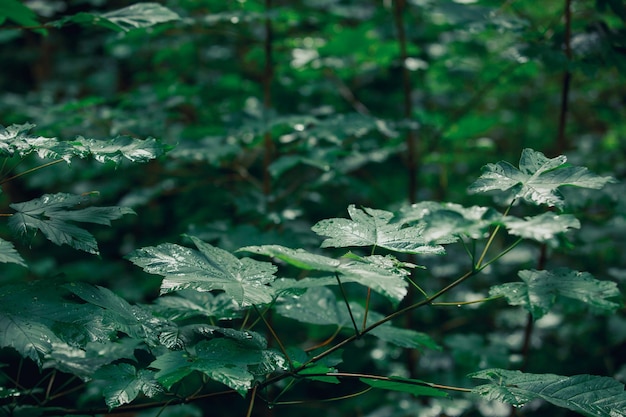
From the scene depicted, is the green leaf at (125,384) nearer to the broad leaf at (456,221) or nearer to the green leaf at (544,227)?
the broad leaf at (456,221)

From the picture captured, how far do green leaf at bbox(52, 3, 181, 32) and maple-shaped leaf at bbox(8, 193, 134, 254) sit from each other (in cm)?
56

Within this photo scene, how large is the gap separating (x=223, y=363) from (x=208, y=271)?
17 cm

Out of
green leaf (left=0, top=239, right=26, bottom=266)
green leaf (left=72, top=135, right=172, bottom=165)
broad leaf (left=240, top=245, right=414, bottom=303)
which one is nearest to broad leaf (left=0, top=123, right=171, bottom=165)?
green leaf (left=72, top=135, right=172, bottom=165)

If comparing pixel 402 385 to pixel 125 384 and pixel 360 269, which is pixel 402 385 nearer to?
pixel 360 269

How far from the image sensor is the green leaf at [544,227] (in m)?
0.74

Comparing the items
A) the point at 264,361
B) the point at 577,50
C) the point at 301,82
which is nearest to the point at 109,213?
the point at 264,361

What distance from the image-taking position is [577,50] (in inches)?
63.4

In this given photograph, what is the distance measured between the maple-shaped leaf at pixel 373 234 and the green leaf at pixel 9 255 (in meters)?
0.51

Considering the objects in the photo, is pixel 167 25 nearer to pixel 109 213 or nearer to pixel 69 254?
pixel 109 213

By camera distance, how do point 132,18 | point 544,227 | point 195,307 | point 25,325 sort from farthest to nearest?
point 132,18 < point 195,307 < point 25,325 < point 544,227

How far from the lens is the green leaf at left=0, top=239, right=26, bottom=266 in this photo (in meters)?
0.81

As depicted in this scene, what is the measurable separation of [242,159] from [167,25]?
97 centimetres

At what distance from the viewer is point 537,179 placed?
3.01 feet

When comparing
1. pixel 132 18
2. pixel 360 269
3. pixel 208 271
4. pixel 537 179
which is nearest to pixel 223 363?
pixel 208 271
